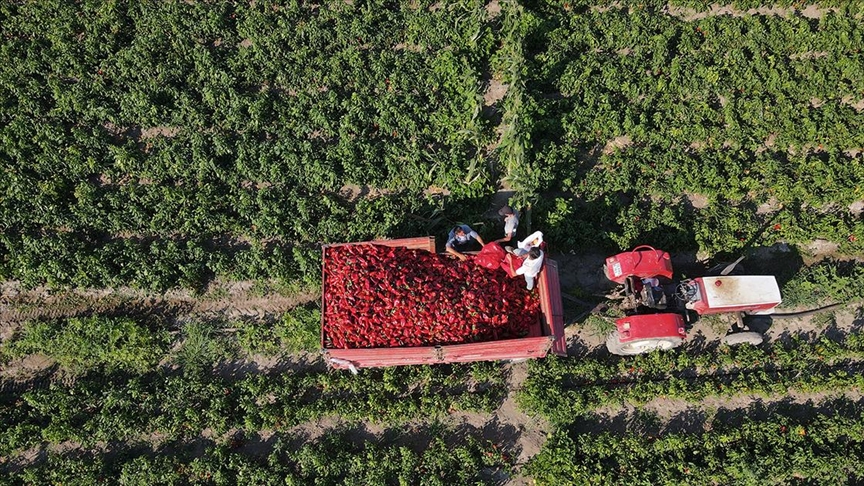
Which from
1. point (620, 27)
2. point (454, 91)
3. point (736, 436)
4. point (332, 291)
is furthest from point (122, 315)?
point (620, 27)

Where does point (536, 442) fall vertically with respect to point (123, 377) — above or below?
below

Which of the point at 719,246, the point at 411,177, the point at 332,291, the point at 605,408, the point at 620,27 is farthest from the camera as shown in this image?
the point at 620,27

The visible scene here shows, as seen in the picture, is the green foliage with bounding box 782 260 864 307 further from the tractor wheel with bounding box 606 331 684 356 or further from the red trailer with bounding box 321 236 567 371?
the red trailer with bounding box 321 236 567 371

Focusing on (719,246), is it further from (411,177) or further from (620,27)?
(411,177)

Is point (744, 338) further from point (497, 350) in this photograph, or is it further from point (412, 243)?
point (412, 243)

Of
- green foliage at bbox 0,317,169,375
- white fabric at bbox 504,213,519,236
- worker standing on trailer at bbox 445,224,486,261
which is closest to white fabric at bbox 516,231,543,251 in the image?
white fabric at bbox 504,213,519,236

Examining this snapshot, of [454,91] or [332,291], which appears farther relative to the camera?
[454,91]

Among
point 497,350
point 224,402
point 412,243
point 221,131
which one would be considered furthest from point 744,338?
point 221,131
